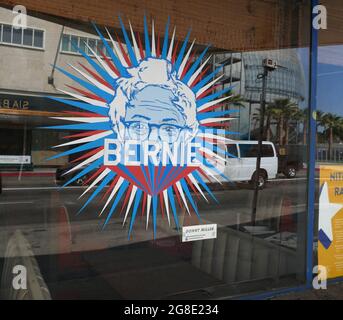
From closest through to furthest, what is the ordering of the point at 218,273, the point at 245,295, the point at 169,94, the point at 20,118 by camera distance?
the point at 20,118 < the point at 169,94 < the point at 245,295 < the point at 218,273

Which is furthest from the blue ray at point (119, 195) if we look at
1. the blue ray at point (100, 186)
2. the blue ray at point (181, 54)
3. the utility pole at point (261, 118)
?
the utility pole at point (261, 118)

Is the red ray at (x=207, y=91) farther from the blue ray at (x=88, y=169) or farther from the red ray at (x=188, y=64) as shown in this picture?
the blue ray at (x=88, y=169)

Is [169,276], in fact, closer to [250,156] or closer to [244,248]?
[244,248]

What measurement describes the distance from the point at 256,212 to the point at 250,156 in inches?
23.9

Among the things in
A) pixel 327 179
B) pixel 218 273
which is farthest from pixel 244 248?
pixel 327 179

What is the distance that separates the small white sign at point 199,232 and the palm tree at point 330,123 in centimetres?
153

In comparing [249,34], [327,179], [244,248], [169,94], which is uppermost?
[249,34]

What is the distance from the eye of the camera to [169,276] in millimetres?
3875

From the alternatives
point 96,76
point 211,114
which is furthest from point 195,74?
point 96,76

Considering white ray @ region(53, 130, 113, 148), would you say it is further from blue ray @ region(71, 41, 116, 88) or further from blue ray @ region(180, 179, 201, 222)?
blue ray @ region(180, 179, 201, 222)

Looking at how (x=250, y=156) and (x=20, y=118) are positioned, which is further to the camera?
(x=250, y=156)

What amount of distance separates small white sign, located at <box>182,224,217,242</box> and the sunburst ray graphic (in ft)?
0.44

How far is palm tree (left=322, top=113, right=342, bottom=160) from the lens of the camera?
4.25 metres

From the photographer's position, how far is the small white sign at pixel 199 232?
12.2 feet
